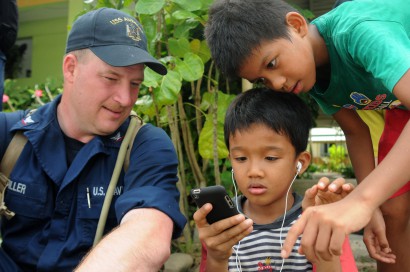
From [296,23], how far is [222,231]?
89 centimetres

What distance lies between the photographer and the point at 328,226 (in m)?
1.27

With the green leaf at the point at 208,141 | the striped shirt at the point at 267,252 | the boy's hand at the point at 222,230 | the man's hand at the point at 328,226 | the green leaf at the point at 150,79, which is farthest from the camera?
the green leaf at the point at 208,141

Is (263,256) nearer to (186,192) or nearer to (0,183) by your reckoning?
(0,183)

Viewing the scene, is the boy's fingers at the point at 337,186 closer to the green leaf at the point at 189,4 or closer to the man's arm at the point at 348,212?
the man's arm at the point at 348,212

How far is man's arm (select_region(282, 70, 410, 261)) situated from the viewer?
4.15ft

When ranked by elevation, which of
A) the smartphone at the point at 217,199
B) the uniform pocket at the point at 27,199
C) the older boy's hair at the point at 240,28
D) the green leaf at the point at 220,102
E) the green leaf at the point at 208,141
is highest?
the older boy's hair at the point at 240,28

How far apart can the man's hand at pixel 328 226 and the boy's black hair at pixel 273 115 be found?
62 centimetres

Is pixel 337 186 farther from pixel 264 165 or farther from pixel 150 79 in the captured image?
pixel 150 79

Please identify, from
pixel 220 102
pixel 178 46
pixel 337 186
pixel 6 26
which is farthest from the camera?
pixel 220 102

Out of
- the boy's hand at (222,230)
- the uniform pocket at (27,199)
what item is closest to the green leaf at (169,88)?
the uniform pocket at (27,199)

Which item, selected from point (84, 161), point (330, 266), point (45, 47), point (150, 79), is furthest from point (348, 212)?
point (45, 47)

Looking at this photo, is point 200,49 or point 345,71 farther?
point 200,49

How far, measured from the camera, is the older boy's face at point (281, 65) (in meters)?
1.85

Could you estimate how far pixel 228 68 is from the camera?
6.41 feet
